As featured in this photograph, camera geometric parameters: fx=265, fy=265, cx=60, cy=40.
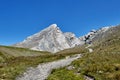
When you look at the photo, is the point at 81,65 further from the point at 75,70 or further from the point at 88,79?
the point at 88,79

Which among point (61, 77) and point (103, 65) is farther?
point (103, 65)

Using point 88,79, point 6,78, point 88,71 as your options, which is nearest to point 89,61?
point 88,71

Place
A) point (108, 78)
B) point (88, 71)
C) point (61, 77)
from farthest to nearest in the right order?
point (88, 71), point (61, 77), point (108, 78)

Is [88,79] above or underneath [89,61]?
underneath

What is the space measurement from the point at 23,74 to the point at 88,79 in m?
9.93

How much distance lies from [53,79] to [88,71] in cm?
469

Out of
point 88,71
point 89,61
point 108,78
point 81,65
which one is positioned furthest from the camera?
point 89,61

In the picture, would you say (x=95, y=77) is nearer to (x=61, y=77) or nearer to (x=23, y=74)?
(x=61, y=77)

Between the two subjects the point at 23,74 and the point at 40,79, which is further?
the point at 23,74

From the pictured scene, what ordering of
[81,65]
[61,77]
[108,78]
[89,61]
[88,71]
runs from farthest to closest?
[89,61]
[81,65]
[88,71]
[61,77]
[108,78]

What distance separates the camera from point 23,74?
1328 inches

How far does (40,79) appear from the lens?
29531 millimetres

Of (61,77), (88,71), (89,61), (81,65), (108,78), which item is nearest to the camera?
(108,78)

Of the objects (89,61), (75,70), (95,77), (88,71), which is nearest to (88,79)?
(95,77)
